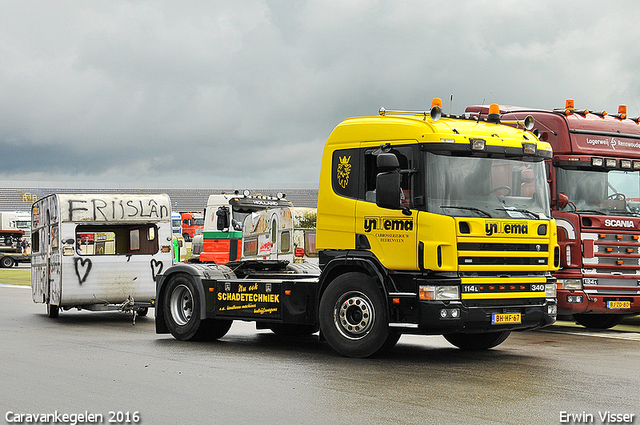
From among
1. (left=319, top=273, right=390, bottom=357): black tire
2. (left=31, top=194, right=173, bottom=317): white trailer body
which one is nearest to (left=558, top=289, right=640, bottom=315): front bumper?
(left=319, top=273, right=390, bottom=357): black tire

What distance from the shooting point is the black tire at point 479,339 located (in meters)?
11.9

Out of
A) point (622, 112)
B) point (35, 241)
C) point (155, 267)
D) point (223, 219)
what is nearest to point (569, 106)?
point (622, 112)

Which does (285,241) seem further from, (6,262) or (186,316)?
(6,262)

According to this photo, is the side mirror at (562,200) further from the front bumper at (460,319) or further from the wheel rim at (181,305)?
the wheel rim at (181,305)

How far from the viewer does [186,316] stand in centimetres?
1316

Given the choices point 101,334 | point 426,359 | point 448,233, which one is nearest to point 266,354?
point 426,359

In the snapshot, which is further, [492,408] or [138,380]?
[138,380]

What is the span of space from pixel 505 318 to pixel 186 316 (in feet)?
17.1

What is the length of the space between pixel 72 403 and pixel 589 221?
9484 mm

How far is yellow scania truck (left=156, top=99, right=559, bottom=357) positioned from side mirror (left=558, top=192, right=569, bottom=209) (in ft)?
9.86

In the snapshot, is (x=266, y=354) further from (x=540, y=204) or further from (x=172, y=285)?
(x=540, y=204)

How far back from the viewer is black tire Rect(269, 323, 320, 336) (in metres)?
13.8

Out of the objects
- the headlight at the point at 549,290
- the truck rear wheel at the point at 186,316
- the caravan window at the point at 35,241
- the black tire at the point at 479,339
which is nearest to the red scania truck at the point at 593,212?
the black tire at the point at 479,339

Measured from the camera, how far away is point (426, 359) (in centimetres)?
1090
